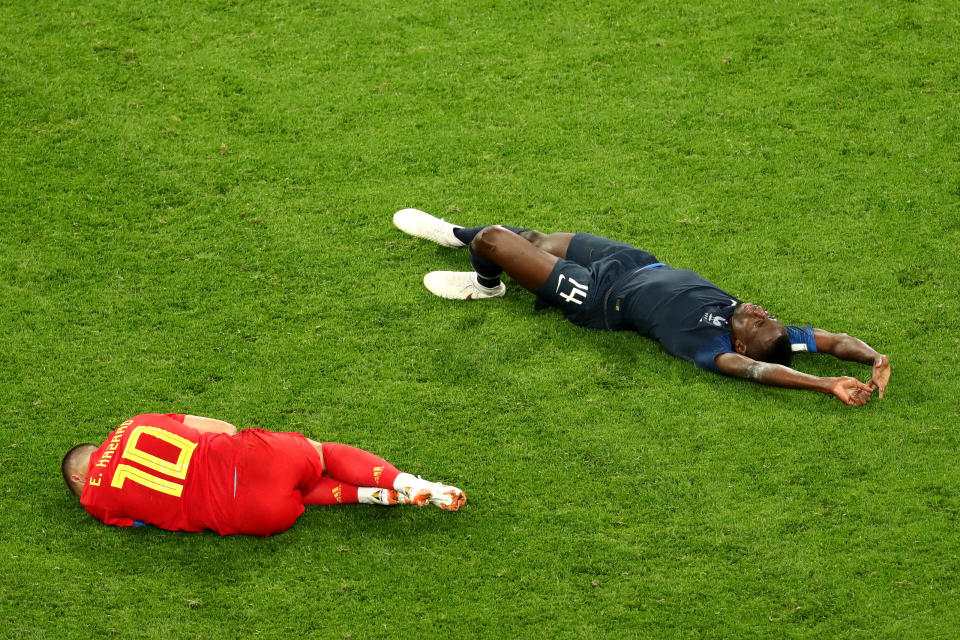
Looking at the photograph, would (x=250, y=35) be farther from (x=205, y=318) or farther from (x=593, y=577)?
(x=593, y=577)

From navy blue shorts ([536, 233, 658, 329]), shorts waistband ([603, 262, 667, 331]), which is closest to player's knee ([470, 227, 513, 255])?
navy blue shorts ([536, 233, 658, 329])

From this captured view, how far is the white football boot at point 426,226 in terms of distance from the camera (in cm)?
598

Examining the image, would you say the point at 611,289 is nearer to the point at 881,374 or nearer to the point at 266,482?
the point at 881,374

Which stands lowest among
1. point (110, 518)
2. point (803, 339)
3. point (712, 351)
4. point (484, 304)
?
point (110, 518)

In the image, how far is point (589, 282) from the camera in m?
5.43

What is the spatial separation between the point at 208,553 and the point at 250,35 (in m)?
4.71

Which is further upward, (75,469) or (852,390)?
(852,390)

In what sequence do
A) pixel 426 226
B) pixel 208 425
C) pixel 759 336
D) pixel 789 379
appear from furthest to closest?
pixel 426 226, pixel 759 336, pixel 789 379, pixel 208 425

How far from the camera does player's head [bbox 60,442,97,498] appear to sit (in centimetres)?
451

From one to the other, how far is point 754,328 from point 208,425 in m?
2.81

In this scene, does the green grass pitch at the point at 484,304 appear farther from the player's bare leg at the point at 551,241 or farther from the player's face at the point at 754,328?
the player's bare leg at the point at 551,241

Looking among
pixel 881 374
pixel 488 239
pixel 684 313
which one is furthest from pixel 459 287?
pixel 881 374

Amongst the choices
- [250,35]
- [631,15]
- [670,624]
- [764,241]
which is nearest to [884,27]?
[631,15]

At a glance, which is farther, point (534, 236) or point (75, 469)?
point (534, 236)
